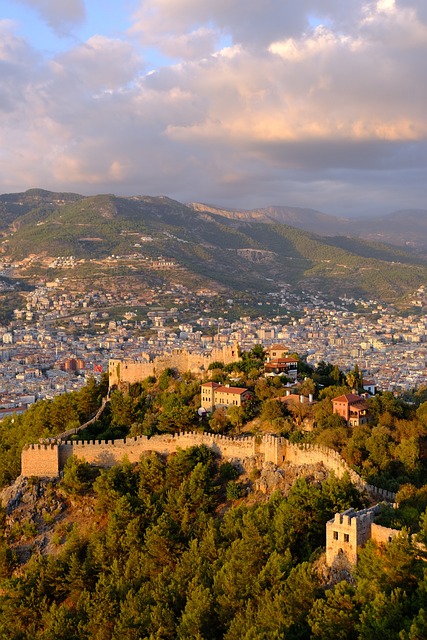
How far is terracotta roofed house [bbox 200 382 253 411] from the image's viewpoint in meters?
27.7

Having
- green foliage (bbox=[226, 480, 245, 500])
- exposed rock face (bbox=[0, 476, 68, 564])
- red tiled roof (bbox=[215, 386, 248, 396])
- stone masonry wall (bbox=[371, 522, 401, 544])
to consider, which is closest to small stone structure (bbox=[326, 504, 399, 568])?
stone masonry wall (bbox=[371, 522, 401, 544])

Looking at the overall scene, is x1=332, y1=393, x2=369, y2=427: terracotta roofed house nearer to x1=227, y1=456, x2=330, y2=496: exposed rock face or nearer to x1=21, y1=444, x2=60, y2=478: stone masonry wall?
x1=227, y1=456, x2=330, y2=496: exposed rock face

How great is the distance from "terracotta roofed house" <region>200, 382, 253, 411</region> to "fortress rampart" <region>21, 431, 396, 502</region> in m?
2.25

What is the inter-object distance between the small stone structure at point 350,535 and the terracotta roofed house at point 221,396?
34.9 ft

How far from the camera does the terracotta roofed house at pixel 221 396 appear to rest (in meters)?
27.7

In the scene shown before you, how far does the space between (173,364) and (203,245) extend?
122 metres

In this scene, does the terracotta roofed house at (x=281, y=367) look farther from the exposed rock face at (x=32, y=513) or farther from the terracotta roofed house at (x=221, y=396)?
the exposed rock face at (x=32, y=513)

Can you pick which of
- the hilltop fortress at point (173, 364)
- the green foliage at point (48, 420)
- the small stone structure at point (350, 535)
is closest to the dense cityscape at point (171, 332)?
the green foliage at point (48, 420)

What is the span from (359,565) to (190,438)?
34.2 feet

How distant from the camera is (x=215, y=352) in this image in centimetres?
3212

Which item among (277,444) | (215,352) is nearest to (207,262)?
(215,352)

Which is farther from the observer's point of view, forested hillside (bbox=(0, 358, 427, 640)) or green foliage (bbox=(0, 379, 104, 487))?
green foliage (bbox=(0, 379, 104, 487))

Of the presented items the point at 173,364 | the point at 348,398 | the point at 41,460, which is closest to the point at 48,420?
the point at 41,460

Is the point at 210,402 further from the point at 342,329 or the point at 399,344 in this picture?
the point at 342,329
